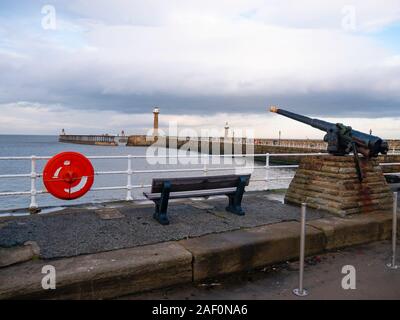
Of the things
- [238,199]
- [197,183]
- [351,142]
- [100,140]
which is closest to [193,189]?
[197,183]

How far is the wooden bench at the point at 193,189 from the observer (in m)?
5.21

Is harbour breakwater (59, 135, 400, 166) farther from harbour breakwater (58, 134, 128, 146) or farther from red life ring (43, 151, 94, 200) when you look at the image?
red life ring (43, 151, 94, 200)

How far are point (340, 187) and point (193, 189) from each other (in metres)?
2.58

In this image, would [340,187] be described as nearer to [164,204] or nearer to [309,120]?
[309,120]

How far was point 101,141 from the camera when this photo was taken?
139 metres

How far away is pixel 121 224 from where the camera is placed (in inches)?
201

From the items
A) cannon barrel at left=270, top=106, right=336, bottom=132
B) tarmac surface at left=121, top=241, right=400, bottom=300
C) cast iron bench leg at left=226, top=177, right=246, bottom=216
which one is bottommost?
tarmac surface at left=121, top=241, right=400, bottom=300

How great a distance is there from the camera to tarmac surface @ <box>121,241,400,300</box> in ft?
11.9

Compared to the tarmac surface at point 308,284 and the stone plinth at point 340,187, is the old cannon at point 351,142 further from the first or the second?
the tarmac surface at point 308,284

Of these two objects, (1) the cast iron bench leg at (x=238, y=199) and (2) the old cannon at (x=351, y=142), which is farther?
(2) the old cannon at (x=351, y=142)

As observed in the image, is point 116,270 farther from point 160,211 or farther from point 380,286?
point 380,286

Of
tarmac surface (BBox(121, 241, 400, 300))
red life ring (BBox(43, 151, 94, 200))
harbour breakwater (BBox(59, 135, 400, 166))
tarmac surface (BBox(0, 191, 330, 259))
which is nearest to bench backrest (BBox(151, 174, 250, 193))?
tarmac surface (BBox(0, 191, 330, 259))

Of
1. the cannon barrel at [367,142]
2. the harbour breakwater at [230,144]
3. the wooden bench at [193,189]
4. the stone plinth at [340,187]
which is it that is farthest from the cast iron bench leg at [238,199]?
the harbour breakwater at [230,144]
